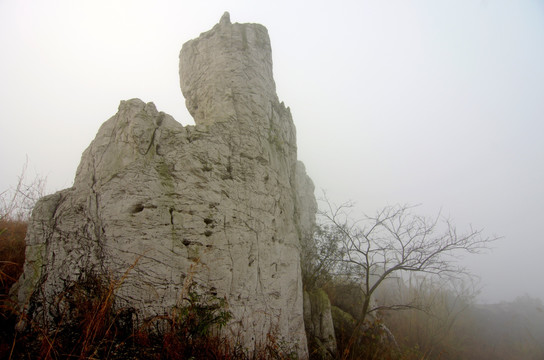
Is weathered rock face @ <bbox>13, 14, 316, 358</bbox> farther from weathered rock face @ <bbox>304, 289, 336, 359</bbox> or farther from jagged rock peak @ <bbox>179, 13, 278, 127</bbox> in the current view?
weathered rock face @ <bbox>304, 289, 336, 359</bbox>

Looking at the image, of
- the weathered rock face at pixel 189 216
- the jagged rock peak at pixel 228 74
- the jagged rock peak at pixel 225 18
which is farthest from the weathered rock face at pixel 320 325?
the jagged rock peak at pixel 225 18

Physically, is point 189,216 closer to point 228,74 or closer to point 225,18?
point 228,74

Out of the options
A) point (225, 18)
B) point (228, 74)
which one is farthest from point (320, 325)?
point (225, 18)

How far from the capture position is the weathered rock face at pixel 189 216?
11.3ft

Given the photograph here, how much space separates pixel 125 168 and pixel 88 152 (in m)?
1.11

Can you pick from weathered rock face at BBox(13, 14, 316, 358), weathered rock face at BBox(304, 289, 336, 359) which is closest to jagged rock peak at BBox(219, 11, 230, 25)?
weathered rock face at BBox(13, 14, 316, 358)

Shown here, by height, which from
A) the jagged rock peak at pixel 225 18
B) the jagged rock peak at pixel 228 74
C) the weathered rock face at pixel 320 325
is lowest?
the weathered rock face at pixel 320 325

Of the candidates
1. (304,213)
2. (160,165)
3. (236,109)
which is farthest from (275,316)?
(304,213)

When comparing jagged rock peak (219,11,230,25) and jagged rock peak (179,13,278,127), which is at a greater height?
jagged rock peak (219,11,230,25)

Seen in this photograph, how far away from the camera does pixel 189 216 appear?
3996mm

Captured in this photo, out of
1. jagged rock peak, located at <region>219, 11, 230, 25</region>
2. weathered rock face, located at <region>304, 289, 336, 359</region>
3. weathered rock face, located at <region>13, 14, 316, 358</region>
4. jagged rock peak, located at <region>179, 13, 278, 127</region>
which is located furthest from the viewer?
jagged rock peak, located at <region>219, 11, 230, 25</region>

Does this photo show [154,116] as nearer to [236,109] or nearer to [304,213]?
[236,109]

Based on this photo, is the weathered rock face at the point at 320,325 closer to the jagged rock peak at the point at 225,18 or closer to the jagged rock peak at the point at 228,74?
the jagged rock peak at the point at 228,74

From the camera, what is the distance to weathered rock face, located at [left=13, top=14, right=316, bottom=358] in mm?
3439
